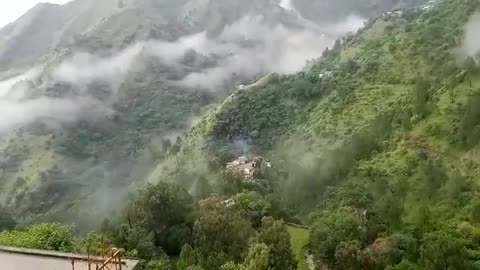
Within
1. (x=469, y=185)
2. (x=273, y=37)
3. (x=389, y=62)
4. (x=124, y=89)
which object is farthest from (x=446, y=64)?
(x=273, y=37)

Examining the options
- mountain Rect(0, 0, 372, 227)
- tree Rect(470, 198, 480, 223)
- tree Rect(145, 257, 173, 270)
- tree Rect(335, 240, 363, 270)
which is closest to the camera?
tree Rect(145, 257, 173, 270)

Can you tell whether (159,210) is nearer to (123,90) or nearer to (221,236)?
(221,236)

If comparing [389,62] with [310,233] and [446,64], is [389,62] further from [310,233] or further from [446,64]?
[310,233]

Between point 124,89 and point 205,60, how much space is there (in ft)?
112

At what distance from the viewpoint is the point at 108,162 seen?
307 feet

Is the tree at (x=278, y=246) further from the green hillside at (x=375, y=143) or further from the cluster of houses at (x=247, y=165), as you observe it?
the cluster of houses at (x=247, y=165)

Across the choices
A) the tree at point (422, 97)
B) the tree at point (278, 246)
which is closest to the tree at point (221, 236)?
the tree at point (278, 246)

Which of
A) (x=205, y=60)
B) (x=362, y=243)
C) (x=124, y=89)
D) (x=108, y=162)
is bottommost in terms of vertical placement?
(x=362, y=243)

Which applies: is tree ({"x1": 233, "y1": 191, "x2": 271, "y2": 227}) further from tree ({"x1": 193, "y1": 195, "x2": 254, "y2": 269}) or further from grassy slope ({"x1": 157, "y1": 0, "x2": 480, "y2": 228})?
grassy slope ({"x1": 157, "y1": 0, "x2": 480, "y2": 228})

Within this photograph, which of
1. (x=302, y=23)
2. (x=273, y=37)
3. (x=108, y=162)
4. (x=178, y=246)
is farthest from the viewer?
(x=302, y=23)

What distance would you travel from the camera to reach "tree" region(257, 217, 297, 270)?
23469mm

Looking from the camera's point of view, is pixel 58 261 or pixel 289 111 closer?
pixel 58 261

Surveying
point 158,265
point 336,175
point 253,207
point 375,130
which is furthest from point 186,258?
point 375,130

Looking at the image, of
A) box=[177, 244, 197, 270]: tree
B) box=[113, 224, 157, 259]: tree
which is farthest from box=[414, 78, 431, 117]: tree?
box=[113, 224, 157, 259]: tree
